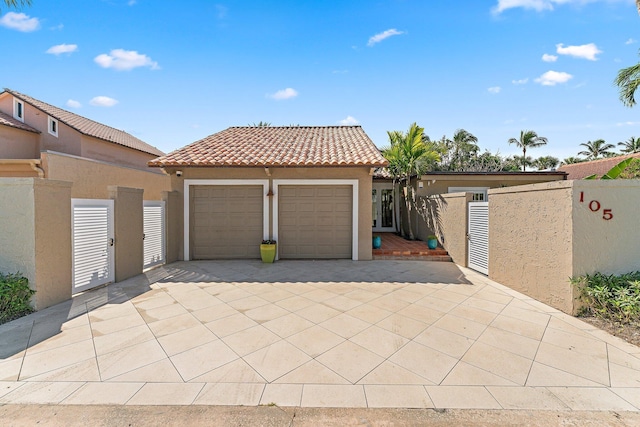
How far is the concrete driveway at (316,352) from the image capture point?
265 centimetres

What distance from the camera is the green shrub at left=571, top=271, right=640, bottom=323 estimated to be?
4.07 meters

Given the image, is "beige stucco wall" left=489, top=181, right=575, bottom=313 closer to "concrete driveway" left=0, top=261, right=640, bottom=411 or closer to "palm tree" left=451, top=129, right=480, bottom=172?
"concrete driveway" left=0, top=261, right=640, bottom=411

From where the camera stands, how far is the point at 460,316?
15.1 ft

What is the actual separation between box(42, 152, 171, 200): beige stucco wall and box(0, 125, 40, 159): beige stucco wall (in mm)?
5876

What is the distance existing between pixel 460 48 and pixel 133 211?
40.5 ft

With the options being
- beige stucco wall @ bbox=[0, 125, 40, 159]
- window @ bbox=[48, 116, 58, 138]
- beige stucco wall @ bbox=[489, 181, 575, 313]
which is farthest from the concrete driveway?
window @ bbox=[48, 116, 58, 138]

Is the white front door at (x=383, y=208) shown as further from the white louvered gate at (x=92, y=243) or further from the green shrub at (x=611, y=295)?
the white louvered gate at (x=92, y=243)

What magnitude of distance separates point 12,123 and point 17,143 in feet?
3.31

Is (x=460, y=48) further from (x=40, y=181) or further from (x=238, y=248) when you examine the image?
(x=40, y=181)

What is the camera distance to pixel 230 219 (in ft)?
30.3

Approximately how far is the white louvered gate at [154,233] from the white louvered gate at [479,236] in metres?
10.0

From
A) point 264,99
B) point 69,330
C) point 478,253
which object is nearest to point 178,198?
point 69,330

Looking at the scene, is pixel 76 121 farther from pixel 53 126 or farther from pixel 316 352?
pixel 316 352

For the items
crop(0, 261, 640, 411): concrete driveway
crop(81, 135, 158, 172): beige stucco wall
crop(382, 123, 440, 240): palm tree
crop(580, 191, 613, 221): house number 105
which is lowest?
crop(0, 261, 640, 411): concrete driveway
